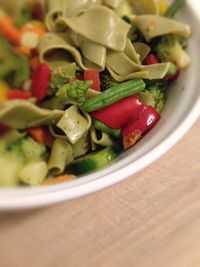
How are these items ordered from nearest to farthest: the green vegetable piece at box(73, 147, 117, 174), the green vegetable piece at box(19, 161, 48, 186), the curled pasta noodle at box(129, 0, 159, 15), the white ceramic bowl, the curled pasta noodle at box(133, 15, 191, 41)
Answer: the white ceramic bowl < the green vegetable piece at box(19, 161, 48, 186) < the green vegetable piece at box(73, 147, 117, 174) < the curled pasta noodle at box(133, 15, 191, 41) < the curled pasta noodle at box(129, 0, 159, 15)

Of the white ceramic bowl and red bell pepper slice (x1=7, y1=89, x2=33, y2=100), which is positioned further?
red bell pepper slice (x1=7, y1=89, x2=33, y2=100)

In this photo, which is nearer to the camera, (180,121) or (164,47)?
(180,121)

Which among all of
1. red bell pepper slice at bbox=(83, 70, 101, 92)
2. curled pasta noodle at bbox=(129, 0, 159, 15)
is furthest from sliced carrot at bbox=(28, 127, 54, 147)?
curled pasta noodle at bbox=(129, 0, 159, 15)

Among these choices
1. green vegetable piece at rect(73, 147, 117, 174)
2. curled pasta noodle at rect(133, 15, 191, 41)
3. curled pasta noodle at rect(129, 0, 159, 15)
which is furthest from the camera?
curled pasta noodle at rect(129, 0, 159, 15)

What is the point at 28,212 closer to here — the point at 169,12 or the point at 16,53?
the point at 16,53

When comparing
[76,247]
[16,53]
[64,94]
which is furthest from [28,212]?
[16,53]

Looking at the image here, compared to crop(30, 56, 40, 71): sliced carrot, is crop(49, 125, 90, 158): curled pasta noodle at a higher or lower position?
lower

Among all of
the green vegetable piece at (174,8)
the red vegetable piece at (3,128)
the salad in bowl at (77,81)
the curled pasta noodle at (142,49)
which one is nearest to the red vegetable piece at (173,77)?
the salad in bowl at (77,81)

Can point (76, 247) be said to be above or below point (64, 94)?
below

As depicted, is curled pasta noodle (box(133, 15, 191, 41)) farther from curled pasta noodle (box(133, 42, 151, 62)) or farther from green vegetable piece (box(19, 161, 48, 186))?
green vegetable piece (box(19, 161, 48, 186))
